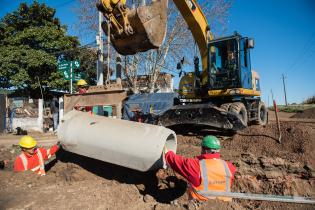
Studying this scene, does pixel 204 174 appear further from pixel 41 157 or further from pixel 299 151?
pixel 299 151

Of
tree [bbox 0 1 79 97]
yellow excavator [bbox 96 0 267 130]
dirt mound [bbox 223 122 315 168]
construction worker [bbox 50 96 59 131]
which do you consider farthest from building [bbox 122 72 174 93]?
dirt mound [bbox 223 122 315 168]

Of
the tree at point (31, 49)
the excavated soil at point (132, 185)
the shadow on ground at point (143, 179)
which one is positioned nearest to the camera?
the excavated soil at point (132, 185)

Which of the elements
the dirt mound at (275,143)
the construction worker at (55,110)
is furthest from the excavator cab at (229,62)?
the construction worker at (55,110)

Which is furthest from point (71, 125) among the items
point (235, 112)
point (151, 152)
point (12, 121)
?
point (12, 121)

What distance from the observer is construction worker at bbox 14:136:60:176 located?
5.38 meters

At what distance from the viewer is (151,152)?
4387 millimetres

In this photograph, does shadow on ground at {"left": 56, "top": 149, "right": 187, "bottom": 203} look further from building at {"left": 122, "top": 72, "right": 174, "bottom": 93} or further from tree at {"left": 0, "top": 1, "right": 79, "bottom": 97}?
building at {"left": 122, "top": 72, "right": 174, "bottom": 93}

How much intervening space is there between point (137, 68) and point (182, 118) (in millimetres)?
11642

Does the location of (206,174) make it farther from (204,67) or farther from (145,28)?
(204,67)

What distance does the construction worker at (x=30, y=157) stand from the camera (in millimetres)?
5375

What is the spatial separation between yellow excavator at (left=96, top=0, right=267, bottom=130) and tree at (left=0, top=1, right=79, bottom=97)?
1191 cm

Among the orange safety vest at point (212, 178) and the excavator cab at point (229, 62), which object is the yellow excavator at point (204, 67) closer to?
the excavator cab at point (229, 62)

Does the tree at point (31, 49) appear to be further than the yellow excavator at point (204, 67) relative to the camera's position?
Yes

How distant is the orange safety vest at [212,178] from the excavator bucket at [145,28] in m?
2.88
